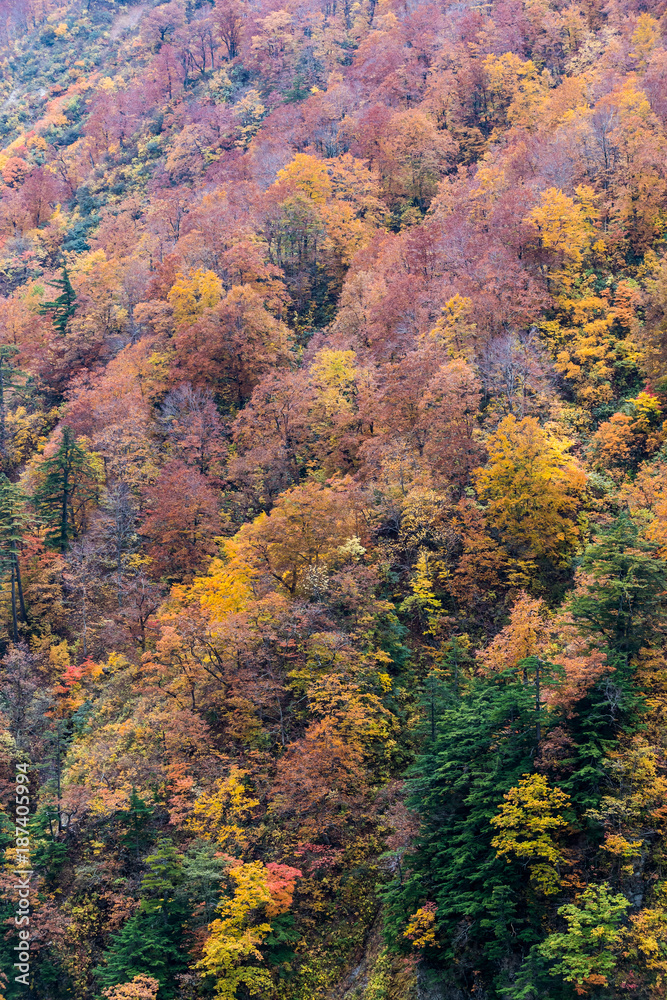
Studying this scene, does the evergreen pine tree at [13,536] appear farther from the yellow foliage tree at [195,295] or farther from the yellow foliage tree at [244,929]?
the yellow foliage tree at [244,929]

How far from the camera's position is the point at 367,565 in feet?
131

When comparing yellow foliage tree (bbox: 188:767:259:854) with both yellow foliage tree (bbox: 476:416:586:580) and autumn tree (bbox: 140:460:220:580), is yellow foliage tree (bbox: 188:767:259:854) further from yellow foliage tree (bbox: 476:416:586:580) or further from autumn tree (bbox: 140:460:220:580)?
yellow foliage tree (bbox: 476:416:586:580)

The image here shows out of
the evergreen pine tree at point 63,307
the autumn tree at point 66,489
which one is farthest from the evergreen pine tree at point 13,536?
the evergreen pine tree at point 63,307

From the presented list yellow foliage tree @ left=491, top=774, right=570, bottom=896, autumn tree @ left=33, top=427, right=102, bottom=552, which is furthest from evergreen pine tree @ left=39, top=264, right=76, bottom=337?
yellow foliage tree @ left=491, top=774, right=570, bottom=896

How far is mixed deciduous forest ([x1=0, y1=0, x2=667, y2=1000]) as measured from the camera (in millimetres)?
27016

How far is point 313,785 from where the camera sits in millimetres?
31672

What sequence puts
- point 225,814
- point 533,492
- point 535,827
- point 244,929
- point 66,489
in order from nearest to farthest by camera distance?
point 535,827, point 244,929, point 225,814, point 533,492, point 66,489

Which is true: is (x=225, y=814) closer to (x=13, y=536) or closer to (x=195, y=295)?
(x=13, y=536)

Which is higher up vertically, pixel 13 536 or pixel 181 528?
pixel 13 536

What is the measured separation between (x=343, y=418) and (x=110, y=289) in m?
32.4

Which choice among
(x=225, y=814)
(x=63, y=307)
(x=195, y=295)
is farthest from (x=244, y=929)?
(x=63, y=307)

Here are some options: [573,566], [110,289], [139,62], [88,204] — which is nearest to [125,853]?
[573,566]

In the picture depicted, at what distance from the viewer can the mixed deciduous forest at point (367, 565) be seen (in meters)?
27.0

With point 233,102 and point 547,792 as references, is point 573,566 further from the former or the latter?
point 233,102
